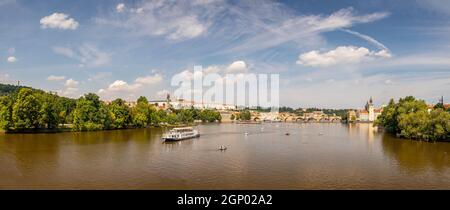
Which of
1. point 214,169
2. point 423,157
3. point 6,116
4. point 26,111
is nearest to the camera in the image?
point 214,169

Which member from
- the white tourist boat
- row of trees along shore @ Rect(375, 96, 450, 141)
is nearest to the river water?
row of trees along shore @ Rect(375, 96, 450, 141)

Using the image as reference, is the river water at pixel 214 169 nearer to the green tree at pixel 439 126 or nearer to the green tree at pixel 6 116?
the green tree at pixel 439 126

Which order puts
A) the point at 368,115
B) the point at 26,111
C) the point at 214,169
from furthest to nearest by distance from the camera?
the point at 368,115 → the point at 26,111 → the point at 214,169

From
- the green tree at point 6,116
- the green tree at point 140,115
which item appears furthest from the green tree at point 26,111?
the green tree at point 140,115

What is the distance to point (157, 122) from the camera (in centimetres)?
9612

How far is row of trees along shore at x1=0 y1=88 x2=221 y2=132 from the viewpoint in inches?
2324

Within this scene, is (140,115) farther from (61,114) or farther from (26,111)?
(26,111)

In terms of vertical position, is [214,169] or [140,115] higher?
[140,115]

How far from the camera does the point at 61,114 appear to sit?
252 feet

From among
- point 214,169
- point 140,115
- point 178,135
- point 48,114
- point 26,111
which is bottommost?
point 214,169

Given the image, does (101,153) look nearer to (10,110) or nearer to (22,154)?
(22,154)

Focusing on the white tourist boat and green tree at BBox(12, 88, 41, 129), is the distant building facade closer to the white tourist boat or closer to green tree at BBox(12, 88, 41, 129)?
the white tourist boat

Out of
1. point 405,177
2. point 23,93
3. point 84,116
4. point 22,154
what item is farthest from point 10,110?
point 405,177

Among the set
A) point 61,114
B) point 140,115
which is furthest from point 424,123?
point 61,114
